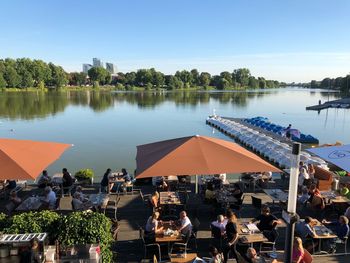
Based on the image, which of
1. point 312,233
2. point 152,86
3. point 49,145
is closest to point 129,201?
point 49,145

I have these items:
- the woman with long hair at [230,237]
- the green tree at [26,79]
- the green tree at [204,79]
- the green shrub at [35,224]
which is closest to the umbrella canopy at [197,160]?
the woman with long hair at [230,237]

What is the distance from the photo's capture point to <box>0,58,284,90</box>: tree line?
374 feet

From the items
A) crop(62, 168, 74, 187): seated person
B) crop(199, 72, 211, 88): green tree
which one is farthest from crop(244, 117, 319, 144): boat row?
crop(199, 72, 211, 88): green tree

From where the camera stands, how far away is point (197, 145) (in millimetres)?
8719

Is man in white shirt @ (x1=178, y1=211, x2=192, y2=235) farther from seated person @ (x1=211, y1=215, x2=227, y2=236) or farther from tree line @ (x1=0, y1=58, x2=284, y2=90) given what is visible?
tree line @ (x1=0, y1=58, x2=284, y2=90)

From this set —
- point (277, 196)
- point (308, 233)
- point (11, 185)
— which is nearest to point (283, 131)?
point (277, 196)

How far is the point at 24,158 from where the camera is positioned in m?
8.36

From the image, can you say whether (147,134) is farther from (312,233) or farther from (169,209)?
(312,233)

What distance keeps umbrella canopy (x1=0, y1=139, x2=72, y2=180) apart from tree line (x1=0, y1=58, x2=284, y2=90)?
106754 mm

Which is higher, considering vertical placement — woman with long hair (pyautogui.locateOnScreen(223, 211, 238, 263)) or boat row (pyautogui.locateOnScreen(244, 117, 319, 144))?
woman with long hair (pyautogui.locateOnScreen(223, 211, 238, 263))

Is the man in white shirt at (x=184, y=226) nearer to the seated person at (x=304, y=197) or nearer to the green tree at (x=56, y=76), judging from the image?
the seated person at (x=304, y=197)

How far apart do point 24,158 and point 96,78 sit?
165m

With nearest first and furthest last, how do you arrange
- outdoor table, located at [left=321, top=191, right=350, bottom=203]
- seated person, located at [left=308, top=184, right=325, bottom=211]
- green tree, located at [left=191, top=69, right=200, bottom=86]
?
seated person, located at [left=308, top=184, right=325, bottom=211], outdoor table, located at [left=321, top=191, right=350, bottom=203], green tree, located at [left=191, top=69, right=200, bottom=86]

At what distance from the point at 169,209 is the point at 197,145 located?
92.5 inches
